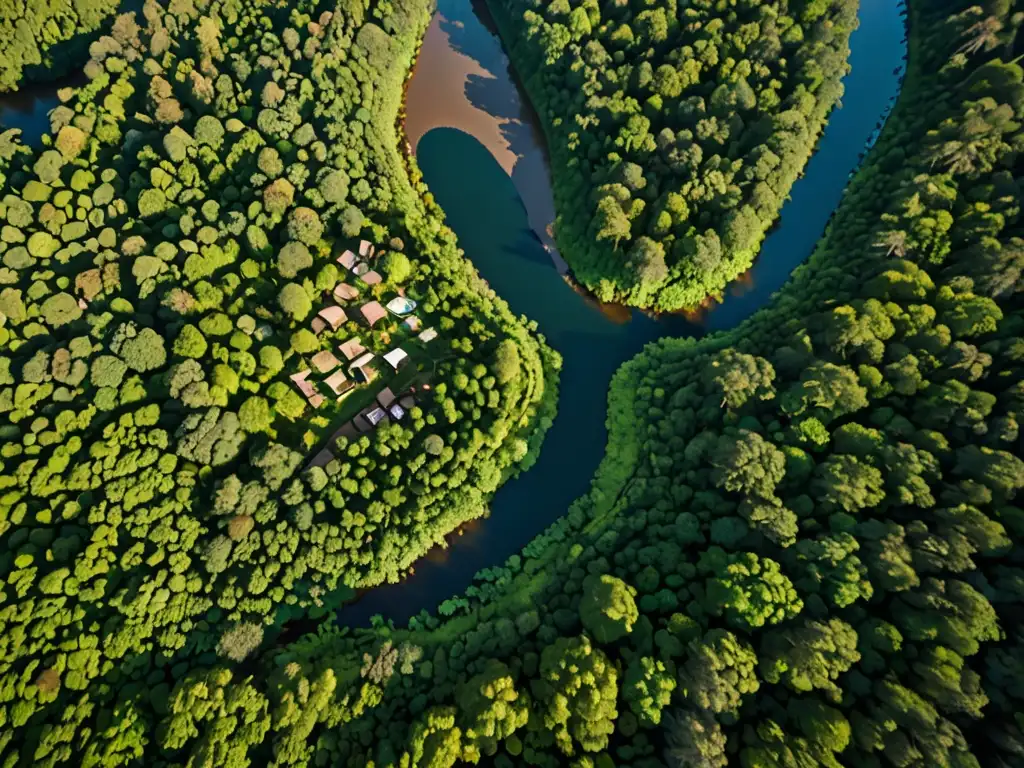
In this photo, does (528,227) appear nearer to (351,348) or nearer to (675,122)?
(675,122)

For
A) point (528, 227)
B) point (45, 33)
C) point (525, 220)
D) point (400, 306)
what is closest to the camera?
point (400, 306)

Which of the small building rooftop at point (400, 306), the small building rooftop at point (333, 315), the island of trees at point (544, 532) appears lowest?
the island of trees at point (544, 532)

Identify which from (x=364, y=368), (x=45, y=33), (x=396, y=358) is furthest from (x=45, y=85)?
(x=396, y=358)

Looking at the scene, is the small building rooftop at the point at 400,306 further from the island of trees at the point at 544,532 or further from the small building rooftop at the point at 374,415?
the small building rooftop at the point at 374,415

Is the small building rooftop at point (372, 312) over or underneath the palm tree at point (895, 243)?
over

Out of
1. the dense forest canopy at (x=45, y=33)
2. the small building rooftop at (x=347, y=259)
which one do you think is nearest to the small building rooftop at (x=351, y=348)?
the small building rooftop at (x=347, y=259)

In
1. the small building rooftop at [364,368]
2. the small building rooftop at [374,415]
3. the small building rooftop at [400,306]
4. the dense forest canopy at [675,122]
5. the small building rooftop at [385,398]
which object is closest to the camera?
the small building rooftop at [374,415]
